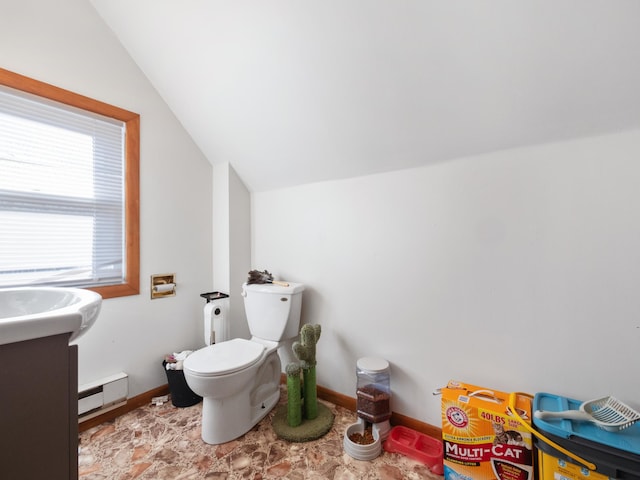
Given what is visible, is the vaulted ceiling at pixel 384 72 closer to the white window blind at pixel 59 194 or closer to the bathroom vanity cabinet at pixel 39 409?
the white window blind at pixel 59 194

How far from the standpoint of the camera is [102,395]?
1.69 m

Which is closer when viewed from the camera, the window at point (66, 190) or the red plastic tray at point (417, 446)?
the red plastic tray at point (417, 446)

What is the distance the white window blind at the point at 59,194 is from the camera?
4.96 feet

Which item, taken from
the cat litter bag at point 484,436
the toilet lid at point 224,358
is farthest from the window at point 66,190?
the cat litter bag at point 484,436

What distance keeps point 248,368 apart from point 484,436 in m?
1.14

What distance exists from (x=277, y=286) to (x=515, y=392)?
4.61ft

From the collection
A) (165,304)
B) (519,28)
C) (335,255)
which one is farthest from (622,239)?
(165,304)

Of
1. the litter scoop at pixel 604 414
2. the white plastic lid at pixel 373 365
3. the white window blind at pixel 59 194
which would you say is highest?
the white window blind at pixel 59 194

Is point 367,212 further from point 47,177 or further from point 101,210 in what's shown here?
point 47,177

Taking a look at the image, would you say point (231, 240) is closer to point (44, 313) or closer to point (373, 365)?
point (373, 365)

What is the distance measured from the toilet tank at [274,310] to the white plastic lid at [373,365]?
1.74ft

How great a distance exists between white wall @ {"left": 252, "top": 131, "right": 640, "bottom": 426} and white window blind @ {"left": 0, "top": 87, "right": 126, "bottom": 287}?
4.32 feet

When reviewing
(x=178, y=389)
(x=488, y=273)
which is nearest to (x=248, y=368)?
(x=178, y=389)

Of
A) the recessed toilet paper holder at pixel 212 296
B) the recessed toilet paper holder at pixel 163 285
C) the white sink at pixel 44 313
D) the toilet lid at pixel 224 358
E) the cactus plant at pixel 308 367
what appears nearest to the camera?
the white sink at pixel 44 313
